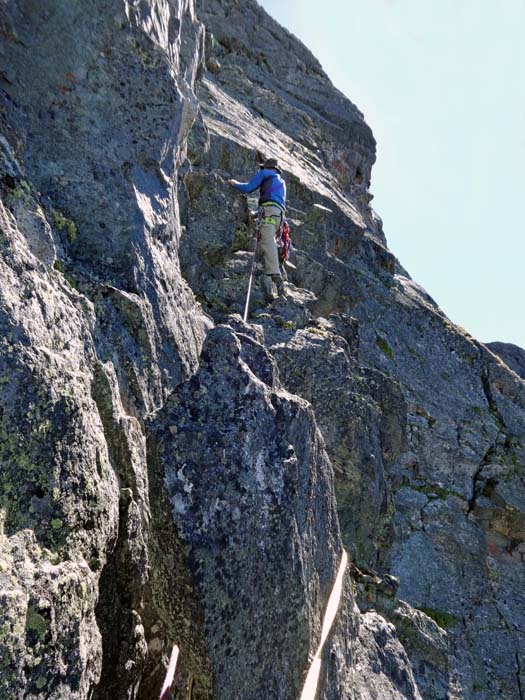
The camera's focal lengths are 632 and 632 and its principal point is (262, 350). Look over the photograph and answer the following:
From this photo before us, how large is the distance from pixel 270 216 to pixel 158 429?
1214cm

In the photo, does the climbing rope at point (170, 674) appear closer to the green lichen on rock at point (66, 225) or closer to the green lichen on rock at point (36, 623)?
the green lichen on rock at point (36, 623)

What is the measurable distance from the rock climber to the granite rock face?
0.59m

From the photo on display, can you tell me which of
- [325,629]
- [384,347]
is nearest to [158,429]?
[325,629]

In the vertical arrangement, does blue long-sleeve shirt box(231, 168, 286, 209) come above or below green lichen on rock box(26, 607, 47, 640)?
above

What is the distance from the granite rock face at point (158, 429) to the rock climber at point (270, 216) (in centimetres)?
59

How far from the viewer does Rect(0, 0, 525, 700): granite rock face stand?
5.41 meters

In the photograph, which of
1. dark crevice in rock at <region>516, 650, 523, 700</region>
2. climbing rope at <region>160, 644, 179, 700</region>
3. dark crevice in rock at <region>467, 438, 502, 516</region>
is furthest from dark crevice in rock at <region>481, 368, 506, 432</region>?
climbing rope at <region>160, 644, 179, 700</region>

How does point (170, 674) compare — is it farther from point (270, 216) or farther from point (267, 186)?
point (267, 186)

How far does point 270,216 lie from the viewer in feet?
58.2

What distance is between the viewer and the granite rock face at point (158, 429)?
541cm

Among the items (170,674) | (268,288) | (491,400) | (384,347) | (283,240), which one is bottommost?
(170,674)

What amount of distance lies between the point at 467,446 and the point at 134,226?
65.5 feet

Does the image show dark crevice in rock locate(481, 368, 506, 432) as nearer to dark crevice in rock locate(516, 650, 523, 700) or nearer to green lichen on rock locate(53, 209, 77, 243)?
dark crevice in rock locate(516, 650, 523, 700)

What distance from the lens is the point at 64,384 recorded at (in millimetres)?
5867
